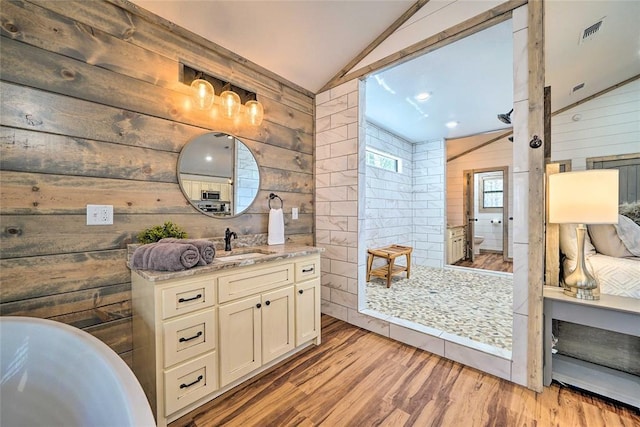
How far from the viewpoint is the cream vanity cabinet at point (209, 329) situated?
132cm

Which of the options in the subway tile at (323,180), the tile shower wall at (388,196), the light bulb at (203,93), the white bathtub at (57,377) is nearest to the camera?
the white bathtub at (57,377)

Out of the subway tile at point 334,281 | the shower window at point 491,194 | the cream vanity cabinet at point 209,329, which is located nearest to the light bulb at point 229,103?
the cream vanity cabinet at point 209,329

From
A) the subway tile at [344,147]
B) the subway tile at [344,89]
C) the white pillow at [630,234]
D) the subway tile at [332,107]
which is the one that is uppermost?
the subway tile at [344,89]

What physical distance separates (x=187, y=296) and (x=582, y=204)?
236cm

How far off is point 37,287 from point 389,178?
4453 mm

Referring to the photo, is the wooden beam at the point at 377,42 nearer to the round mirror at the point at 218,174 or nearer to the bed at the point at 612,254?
the round mirror at the point at 218,174

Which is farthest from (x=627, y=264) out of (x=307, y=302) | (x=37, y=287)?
(x=37, y=287)

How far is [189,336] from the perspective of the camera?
1.40 m

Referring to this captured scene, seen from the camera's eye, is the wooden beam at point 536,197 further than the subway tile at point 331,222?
No

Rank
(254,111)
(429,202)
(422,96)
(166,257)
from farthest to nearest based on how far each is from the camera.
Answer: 1. (429,202)
2. (422,96)
3. (254,111)
4. (166,257)

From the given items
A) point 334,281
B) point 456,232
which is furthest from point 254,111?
point 456,232

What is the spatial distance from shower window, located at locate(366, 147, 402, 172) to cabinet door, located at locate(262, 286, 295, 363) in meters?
3.00

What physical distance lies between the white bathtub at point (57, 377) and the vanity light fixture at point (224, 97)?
1592 mm

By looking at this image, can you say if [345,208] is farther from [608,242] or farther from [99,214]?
[608,242]
